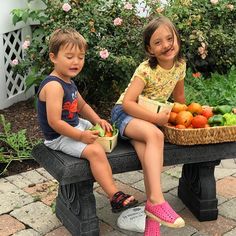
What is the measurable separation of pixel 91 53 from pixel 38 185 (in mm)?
Result: 1596

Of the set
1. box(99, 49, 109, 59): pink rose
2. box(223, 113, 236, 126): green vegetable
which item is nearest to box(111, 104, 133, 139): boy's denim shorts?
box(223, 113, 236, 126): green vegetable

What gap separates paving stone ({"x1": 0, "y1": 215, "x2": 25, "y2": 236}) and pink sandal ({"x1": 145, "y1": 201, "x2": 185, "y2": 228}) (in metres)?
1.00

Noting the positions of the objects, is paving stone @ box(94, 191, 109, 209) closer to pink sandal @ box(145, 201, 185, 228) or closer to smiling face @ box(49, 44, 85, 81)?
pink sandal @ box(145, 201, 185, 228)

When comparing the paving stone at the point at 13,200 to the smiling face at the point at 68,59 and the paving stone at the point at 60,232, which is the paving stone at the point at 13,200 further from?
the smiling face at the point at 68,59

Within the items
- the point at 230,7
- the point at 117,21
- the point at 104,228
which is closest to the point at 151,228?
the point at 104,228

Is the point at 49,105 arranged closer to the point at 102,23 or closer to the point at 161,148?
the point at 161,148

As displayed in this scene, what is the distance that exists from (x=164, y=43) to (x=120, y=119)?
60 centimetres

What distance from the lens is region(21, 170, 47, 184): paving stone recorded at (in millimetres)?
4176

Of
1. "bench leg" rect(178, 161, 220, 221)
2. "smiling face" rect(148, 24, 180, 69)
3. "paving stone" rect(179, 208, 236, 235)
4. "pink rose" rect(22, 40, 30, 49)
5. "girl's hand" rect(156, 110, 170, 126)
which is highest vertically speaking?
"smiling face" rect(148, 24, 180, 69)

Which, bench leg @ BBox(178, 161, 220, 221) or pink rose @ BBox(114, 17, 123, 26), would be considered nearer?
bench leg @ BBox(178, 161, 220, 221)

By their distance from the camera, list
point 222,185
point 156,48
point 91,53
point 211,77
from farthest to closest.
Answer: point 211,77
point 91,53
point 222,185
point 156,48

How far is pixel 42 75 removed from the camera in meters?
5.35

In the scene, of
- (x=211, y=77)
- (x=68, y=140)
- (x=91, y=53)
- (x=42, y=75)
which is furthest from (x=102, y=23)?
(x=68, y=140)

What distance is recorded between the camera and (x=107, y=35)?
5215mm
